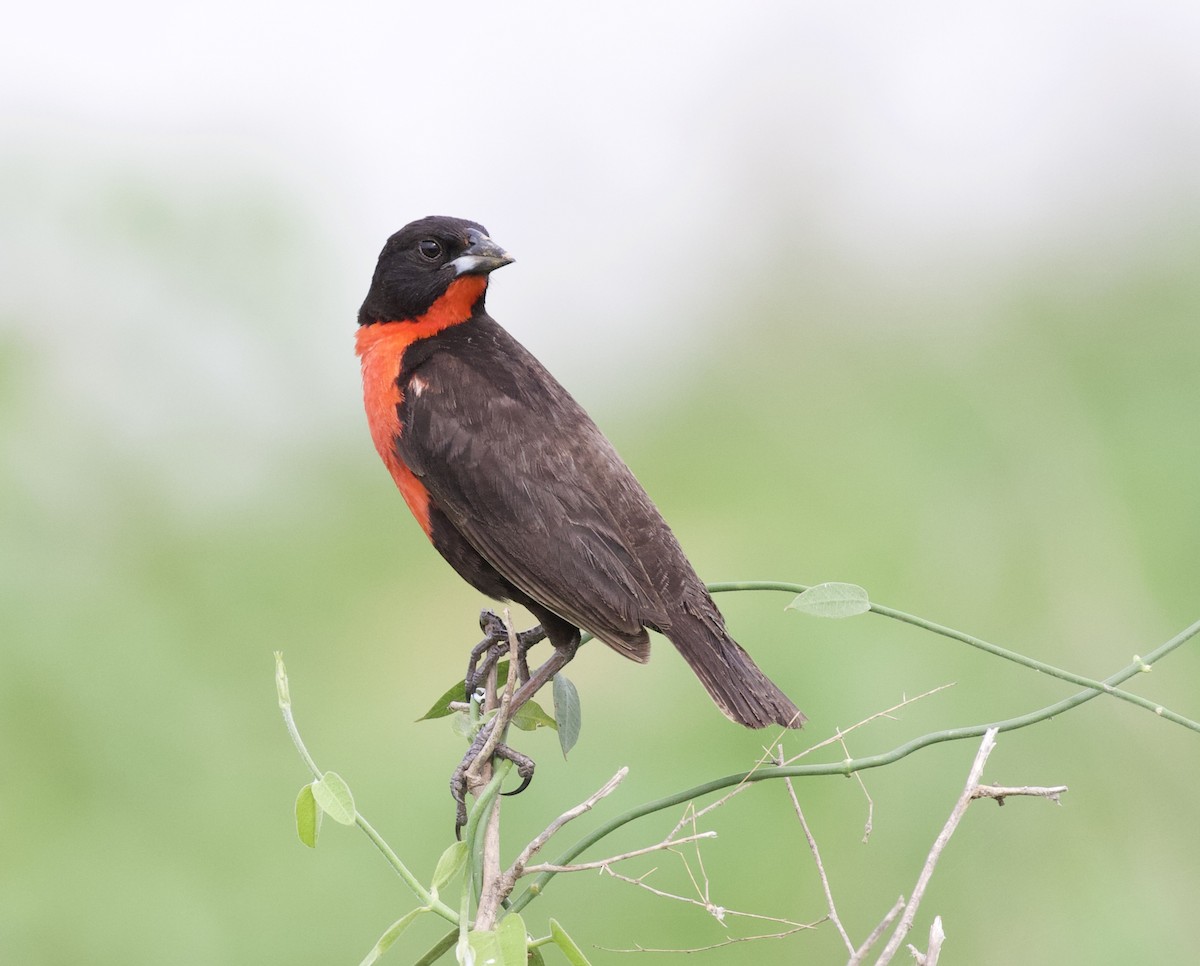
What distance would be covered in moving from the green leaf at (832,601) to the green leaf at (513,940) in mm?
564

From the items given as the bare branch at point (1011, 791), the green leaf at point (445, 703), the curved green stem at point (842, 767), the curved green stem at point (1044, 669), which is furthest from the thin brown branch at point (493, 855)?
the bare branch at point (1011, 791)

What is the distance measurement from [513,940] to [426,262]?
224 centimetres

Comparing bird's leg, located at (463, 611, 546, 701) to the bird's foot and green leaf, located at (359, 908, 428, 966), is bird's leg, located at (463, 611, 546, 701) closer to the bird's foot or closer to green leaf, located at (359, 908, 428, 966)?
the bird's foot

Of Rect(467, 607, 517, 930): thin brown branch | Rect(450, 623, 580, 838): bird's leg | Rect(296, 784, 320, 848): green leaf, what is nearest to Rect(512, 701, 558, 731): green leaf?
Rect(450, 623, 580, 838): bird's leg

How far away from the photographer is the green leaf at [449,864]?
1947mm

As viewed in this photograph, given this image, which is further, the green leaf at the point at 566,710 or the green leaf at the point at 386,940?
the green leaf at the point at 566,710

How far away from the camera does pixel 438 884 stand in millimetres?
1942

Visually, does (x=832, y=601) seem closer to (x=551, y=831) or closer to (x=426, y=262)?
(x=551, y=831)

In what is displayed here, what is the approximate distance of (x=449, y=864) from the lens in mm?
1968

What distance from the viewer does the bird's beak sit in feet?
12.2

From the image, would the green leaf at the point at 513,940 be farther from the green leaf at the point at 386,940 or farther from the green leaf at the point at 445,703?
the green leaf at the point at 445,703

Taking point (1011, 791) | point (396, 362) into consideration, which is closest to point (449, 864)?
point (1011, 791)

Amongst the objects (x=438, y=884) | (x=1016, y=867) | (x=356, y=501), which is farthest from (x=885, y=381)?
(x=438, y=884)

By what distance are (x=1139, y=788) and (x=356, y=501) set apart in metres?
4.41
